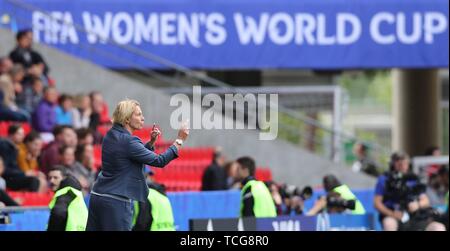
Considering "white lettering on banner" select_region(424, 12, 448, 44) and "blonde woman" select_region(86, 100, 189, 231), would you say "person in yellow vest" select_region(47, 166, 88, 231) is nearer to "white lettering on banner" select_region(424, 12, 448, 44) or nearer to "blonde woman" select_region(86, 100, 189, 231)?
"blonde woman" select_region(86, 100, 189, 231)

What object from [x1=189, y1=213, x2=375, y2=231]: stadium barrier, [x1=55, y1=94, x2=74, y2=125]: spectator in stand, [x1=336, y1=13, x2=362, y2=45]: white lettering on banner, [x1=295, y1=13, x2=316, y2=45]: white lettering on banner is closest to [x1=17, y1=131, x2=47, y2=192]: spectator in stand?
[x1=55, y1=94, x2=74, y2=125]: spectator in stand

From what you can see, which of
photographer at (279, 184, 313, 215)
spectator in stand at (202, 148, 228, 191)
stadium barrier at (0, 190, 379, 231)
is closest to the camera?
photographer at (279, 184, 313, 215)

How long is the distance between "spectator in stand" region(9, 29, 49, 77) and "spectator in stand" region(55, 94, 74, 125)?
0.83m

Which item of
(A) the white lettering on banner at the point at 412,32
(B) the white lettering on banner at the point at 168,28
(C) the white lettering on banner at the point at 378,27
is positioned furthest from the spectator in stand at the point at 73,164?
(A) the white lettering on banner at the point at 412,32

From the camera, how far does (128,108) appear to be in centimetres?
1017

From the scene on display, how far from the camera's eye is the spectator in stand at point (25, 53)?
20422mm

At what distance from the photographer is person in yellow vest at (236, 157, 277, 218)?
45.8ft

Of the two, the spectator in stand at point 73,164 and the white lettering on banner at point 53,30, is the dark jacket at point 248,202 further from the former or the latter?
the white lettering on banner at point 53,30

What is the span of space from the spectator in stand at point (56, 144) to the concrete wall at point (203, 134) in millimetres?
4643

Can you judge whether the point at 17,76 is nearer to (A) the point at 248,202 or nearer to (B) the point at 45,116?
(B) the point at 45,116

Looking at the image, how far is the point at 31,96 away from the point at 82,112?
875 mm
